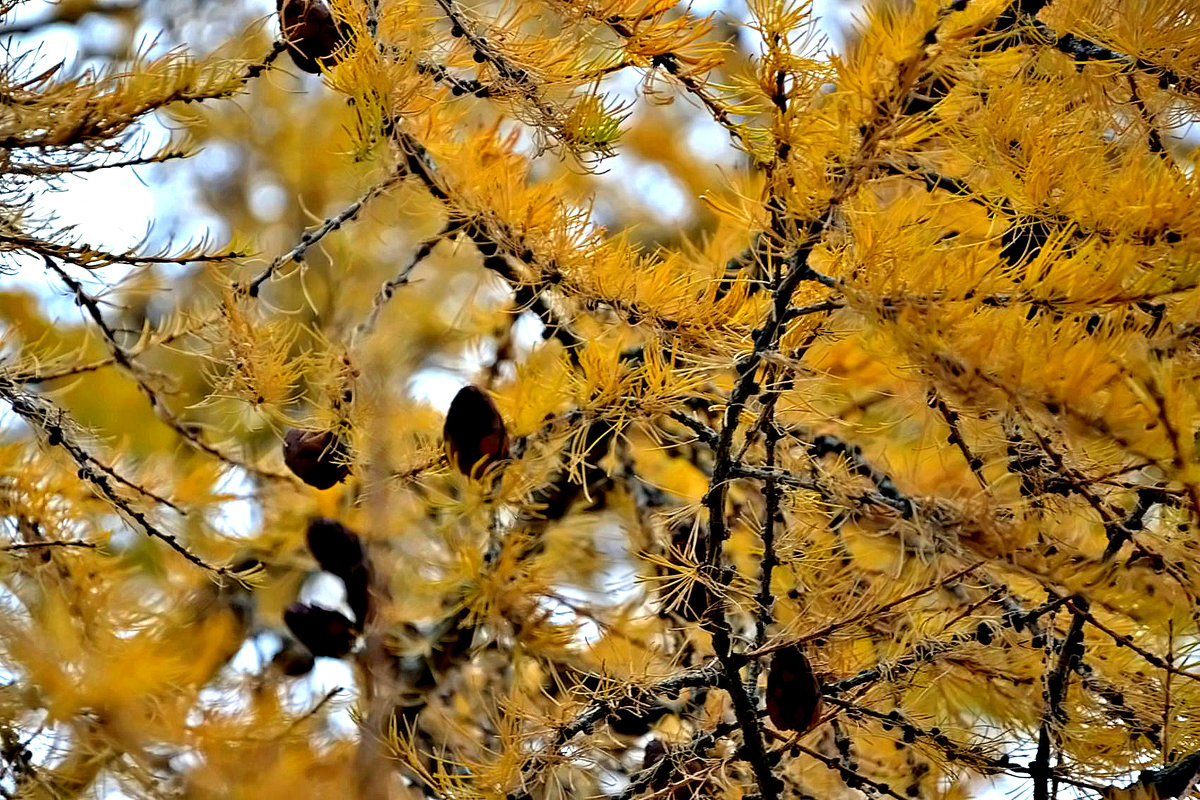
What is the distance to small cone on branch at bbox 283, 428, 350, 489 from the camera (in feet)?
2.21

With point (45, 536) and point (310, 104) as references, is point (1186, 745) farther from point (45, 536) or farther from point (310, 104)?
point (310, 104)

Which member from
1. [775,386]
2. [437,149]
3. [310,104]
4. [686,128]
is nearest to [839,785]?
[775,386]

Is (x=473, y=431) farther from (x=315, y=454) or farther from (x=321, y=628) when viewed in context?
(x=321, y=628)

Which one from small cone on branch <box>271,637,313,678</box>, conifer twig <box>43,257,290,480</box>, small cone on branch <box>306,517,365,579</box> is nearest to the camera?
conifer twig <box>43,257,290,480</box>

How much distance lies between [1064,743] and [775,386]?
0.79ft

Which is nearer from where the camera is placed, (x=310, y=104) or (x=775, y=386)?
(x=775, y=386)

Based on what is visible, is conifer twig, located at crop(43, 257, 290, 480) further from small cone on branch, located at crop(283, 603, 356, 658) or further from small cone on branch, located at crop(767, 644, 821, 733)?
small cone on branch, located at crop(767, 644, 821, 733)

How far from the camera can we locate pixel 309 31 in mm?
639

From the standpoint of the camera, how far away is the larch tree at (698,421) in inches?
17.9

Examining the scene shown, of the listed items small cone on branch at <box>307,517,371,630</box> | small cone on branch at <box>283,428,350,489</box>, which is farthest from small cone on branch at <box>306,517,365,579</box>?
small cone on branch at <box>283,428,350,489</box>

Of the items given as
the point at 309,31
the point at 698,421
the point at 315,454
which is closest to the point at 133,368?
the point at 315,454

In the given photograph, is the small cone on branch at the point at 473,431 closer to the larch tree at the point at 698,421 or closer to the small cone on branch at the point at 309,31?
the larch tree at the point at 698,421

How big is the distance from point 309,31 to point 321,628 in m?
0.41

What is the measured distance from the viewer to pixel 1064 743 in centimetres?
58
